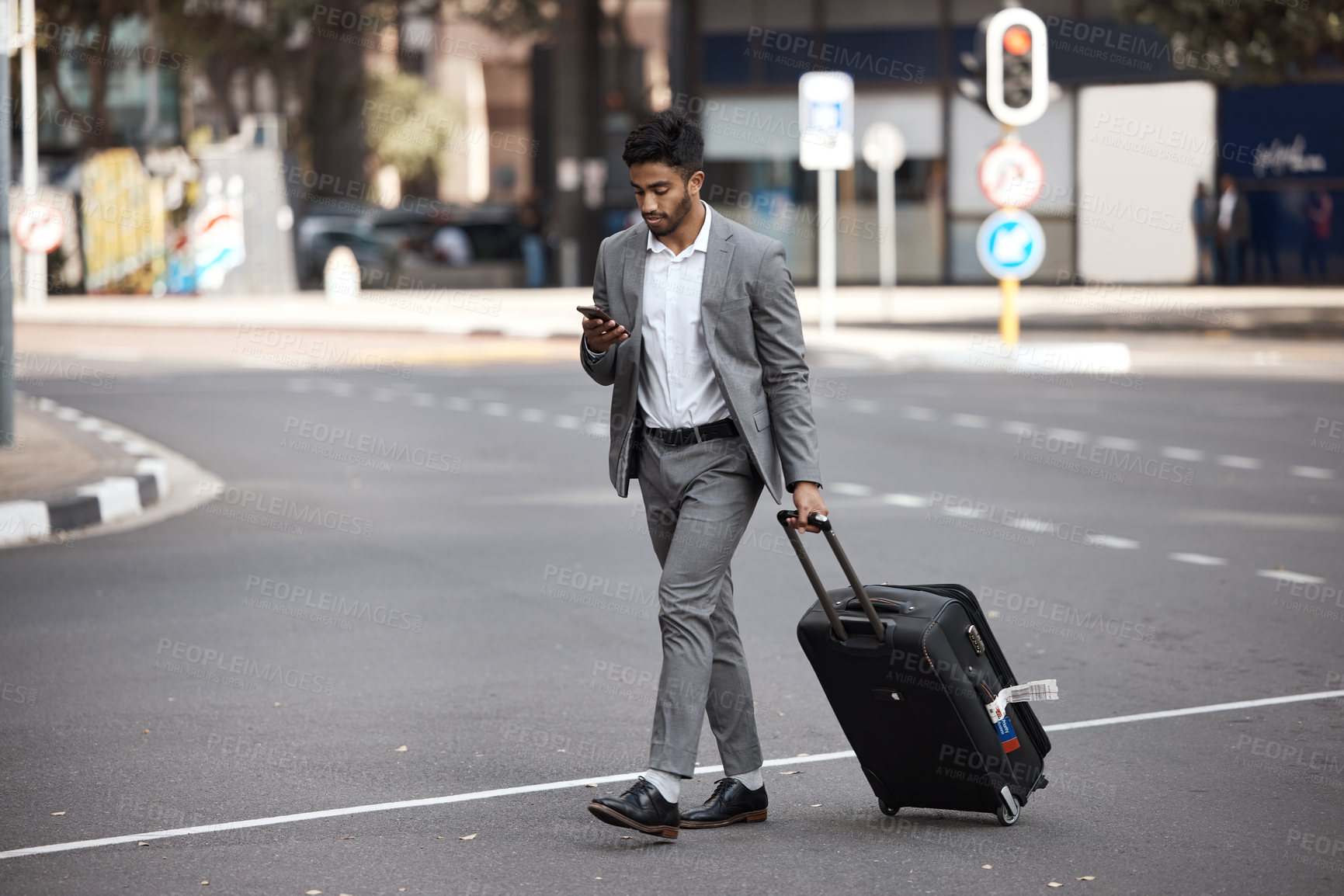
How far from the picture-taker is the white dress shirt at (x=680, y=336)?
5.05 meters

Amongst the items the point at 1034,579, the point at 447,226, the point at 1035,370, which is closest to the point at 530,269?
the point at 447,226

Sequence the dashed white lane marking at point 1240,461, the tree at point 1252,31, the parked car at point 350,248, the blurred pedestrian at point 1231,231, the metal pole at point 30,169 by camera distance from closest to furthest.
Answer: the dashed white lane marking at point 1240,461
the tree at point 1252,31
the metal pole at point 30,169
the blurred pedestrian at point 1231,231
the parked car at point 350,248

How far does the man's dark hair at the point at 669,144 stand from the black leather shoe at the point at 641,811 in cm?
160

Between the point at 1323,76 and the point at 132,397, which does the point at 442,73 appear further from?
the point at 132,397

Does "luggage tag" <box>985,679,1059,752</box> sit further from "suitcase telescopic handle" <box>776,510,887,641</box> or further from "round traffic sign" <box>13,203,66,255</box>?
"round traffic sign" <box>13,203,66,255</box>

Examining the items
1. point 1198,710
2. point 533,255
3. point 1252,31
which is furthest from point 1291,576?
point 533,255

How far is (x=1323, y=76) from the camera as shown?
3478cm

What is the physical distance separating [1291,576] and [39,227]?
26.5 metres

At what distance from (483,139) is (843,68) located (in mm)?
36308

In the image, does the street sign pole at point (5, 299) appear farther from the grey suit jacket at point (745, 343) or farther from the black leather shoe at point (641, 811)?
the black leather shoe at point (641, 811)

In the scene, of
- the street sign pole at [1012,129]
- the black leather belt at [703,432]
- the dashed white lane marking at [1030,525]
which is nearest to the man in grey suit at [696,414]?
the black leather belt at [703,432]

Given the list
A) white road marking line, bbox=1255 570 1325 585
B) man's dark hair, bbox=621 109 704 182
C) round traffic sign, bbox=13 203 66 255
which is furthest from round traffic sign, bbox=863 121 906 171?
man's dark hair, bbox=621 109 704 182

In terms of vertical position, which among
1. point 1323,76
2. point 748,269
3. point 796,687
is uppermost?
point 1323,76

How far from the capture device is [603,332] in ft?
16.0
